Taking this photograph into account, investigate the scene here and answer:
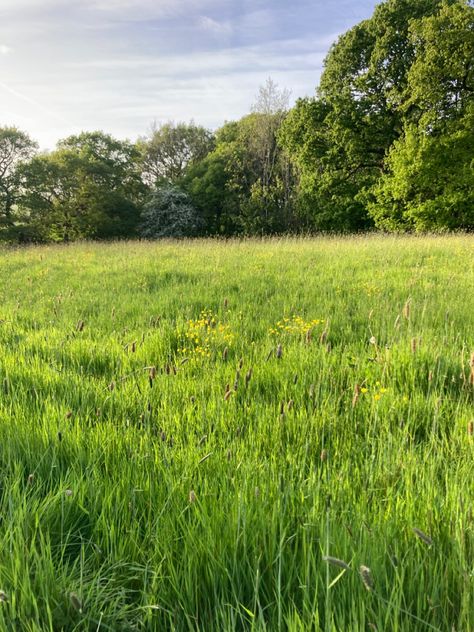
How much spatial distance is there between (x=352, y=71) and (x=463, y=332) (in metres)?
28.3

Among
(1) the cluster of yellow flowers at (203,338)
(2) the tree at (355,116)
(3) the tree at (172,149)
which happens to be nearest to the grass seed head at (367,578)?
(1) the cluster of yellow flowers at (203,338)

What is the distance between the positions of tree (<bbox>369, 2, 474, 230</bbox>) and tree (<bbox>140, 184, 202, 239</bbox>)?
18327mm

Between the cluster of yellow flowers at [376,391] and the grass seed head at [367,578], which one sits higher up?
the grass seed head at [367,578]

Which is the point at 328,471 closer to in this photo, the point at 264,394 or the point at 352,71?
the point at 264,394

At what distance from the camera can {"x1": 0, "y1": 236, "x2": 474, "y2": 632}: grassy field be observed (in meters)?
1.12

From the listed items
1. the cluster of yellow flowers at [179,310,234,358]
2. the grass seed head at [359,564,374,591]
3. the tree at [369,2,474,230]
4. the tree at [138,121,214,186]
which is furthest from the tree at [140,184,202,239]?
the grass seed head at [359,564,374,591]

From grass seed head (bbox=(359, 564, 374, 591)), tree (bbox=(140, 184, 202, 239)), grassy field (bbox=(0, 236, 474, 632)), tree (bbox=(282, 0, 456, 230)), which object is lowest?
grassy field (bbox=(0, 236, 474, 632))

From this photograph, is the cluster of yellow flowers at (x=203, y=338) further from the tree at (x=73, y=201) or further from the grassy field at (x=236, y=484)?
the tree at (x=73, y=201)

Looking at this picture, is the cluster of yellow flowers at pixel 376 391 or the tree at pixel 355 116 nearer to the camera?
the cluster of yellow flowers at pixel 376 391

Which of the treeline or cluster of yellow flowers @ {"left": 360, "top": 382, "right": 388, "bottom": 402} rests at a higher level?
the treeline

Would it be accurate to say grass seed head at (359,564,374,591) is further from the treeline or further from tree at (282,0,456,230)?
tree at (282,0,456,230)

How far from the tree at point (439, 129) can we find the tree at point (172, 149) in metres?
26.4

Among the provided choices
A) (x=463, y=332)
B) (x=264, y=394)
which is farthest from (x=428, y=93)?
(x=264, y=394)

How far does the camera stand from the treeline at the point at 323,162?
2223 cm
